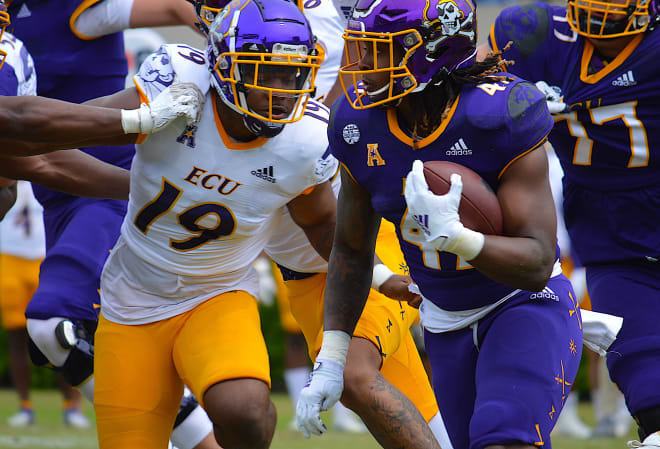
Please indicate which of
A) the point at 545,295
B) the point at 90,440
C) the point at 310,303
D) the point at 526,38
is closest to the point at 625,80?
the point at 526,38

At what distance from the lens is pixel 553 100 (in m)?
3.96

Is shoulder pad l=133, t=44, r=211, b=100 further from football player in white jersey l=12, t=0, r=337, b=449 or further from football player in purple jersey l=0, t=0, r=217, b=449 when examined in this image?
football player in purple jersey l=0, t=0, r=217, b=449

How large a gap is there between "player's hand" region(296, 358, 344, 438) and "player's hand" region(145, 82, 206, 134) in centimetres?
102

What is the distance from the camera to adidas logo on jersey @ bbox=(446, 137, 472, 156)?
2941 mm

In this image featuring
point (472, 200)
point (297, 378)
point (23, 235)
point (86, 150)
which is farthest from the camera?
point (23, 235)

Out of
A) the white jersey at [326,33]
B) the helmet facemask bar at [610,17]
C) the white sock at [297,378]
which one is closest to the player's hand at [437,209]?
the helmet facemask bar at [610,17]

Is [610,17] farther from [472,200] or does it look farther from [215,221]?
[215,221]

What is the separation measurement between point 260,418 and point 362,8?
1525 mm

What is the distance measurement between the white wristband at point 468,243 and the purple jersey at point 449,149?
1.03 feet

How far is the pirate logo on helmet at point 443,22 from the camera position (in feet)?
9.91

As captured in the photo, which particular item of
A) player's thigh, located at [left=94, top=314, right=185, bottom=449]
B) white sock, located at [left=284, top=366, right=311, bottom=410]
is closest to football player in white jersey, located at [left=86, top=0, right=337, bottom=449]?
player's thigh, located at [left=94, top=314, right=185, bottom=449]

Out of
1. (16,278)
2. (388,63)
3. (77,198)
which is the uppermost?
(388,63)

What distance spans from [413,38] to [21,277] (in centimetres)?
565

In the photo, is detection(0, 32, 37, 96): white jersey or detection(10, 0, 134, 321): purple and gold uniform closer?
detection(0, 32, 37, 96): white jersey
